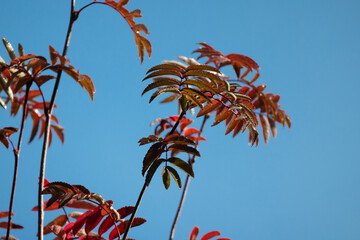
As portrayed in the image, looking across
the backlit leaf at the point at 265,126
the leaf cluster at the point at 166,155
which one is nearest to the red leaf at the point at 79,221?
the leaf cluster at the point at 166,155

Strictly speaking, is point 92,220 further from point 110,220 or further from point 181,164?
point 181,164

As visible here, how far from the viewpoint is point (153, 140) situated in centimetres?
82

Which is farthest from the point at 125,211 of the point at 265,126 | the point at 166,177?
the point at 265,126

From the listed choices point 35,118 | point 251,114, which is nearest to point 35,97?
point 35,118

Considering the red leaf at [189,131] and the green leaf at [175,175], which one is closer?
the green leaf at [175,175]

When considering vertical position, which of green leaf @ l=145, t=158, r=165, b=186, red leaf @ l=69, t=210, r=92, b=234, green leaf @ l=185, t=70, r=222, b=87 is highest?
green leaf @ l=185, t=70, r=222, b=87

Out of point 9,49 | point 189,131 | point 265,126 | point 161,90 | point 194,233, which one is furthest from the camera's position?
point 265,126

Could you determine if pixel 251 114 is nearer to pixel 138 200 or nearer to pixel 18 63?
pixel 138 200

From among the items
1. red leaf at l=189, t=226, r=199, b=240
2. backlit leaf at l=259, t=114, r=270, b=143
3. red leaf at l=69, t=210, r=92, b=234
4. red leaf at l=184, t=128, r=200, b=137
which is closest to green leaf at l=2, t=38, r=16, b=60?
red leaf at l=69, t=210, r=92, b=234

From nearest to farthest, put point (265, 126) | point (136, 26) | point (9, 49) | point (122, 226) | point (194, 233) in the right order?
point (122, 226), point (9, 49), point (136, 26), point (194, 233), point (265, 126)

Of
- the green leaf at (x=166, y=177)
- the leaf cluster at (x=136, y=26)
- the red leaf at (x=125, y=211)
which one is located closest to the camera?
the green leaf at (x=166, y=177)

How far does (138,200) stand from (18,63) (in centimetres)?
48

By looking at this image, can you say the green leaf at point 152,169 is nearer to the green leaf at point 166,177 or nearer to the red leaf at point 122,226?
the green leaf at point 166,177

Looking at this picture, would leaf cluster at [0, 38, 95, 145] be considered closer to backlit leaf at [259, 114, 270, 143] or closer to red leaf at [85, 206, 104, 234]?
red leaf at [85, 206, 104, 234]
